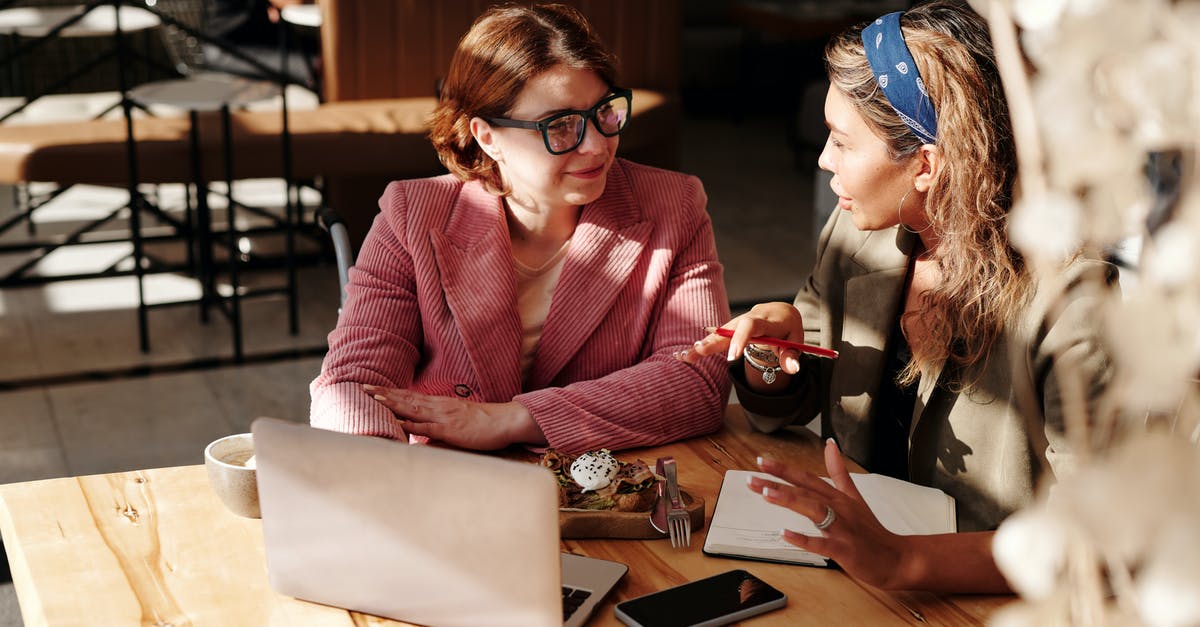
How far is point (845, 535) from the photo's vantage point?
125cm

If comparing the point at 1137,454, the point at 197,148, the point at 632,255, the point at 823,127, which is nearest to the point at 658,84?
the point at 823,127

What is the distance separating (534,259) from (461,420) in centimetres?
42

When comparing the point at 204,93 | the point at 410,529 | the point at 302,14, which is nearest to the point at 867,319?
the point at 410,529

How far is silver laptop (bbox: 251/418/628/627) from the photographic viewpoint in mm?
1083

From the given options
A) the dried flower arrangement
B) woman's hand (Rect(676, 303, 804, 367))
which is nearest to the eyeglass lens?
woman's hand (Rect(676, 303, 804, 367))

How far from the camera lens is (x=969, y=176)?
1557 millimetres

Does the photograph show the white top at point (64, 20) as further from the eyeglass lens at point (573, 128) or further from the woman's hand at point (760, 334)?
the woman's hand at point (760, 334)

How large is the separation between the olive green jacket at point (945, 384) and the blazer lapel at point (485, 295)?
360mm

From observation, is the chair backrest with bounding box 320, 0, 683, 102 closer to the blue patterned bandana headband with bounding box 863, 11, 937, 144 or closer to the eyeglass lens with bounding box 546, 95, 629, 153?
the eyeglass lens with bounding box 546, 95, 629, 153

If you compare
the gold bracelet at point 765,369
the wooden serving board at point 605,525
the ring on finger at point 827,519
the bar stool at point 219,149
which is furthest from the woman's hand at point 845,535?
the bar stool at point 219,149

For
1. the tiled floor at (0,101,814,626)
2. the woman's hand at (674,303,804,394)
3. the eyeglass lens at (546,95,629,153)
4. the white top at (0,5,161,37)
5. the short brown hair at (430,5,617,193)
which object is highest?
the short brown hair at (430,5,617,193)

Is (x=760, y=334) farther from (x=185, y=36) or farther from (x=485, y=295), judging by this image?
(x=185, y=36)

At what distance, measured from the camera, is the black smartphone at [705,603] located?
4.08ft

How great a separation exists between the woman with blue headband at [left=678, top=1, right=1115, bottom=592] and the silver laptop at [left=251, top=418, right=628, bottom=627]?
1.33ft
